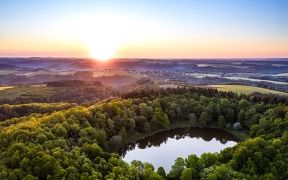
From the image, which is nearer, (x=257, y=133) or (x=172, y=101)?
(x=257, y=133)

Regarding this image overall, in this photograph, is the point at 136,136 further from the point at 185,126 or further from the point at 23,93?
the point at 23,93

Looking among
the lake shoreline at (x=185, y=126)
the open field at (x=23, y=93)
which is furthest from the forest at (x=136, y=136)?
the open field at (x=23, y=93)

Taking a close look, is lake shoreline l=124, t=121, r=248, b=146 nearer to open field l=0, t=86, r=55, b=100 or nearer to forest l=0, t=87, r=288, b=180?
forest l=0, t=87, r=288, b=180

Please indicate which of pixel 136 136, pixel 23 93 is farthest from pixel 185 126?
pixel 23 93

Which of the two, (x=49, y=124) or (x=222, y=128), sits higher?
(x=49, y=124)

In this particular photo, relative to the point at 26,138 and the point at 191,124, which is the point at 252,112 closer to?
the point at 191,124

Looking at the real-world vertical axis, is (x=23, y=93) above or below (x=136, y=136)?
above

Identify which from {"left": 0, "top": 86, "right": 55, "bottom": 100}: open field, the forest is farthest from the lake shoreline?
{"left": 0, "top": 86, "right": 55, "bottom": 100}: open field

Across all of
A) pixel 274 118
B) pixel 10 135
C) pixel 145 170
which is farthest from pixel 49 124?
pixel 274 118
